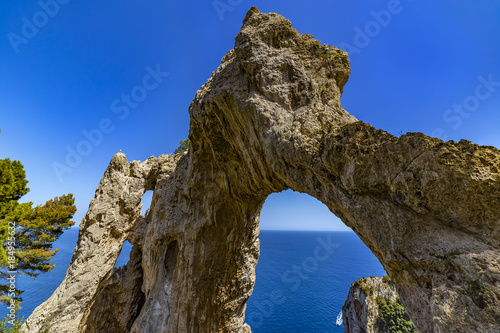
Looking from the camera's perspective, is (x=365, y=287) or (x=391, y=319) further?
(x=365, y=287)

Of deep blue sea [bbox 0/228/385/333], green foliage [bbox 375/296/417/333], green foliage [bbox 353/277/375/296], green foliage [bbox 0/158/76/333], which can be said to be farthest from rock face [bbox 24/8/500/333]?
deep blue sea [bbox 0/228/385/333]

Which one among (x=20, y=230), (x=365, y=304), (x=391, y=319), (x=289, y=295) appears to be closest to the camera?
(x=20, y=230)

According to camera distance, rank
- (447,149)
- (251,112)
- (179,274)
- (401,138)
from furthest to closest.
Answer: (179,274), (251,112), (401,138), (447,149)

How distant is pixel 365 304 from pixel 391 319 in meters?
3.49

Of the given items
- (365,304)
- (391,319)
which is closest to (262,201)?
(365,304)

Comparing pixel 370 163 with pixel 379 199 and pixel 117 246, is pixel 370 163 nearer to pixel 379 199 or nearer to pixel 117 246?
pixel 379 199

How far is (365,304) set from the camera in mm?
22328

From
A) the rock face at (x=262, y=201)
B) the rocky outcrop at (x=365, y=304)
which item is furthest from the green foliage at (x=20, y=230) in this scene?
the rocky outcrop at (x=365, y=304)

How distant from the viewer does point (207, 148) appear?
10523mm

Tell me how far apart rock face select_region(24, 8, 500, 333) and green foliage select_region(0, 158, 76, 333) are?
5501 mm

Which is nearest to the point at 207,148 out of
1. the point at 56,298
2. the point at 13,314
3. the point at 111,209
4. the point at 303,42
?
the point at 303,42

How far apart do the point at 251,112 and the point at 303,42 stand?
3357mm

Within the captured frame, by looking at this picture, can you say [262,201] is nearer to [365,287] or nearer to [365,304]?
[365,304]

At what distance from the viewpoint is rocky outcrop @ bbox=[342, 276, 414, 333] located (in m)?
21.6
